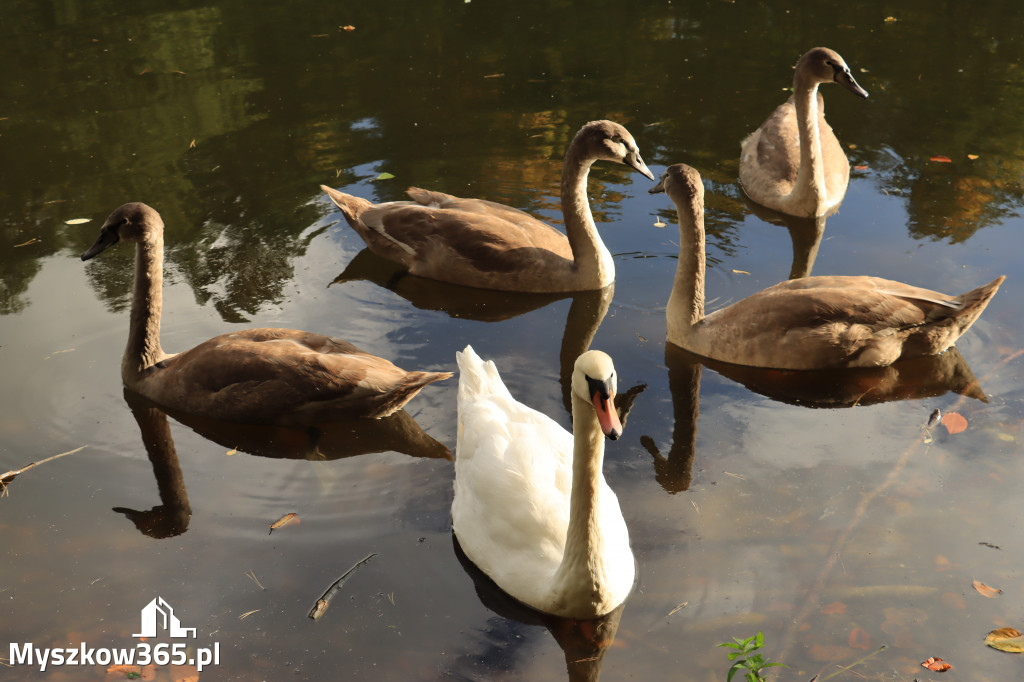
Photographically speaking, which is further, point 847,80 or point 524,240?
point 847,80

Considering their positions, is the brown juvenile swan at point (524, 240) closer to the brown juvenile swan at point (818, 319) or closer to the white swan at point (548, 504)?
the brown juvenile swan at point (818, 319)

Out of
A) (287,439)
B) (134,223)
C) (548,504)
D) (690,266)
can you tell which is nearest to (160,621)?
(287,439)

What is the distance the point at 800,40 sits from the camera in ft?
48.6

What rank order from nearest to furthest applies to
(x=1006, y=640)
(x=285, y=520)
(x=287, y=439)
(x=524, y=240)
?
(x=1006, y=640) → (x=285, y=520) → (x=287, y=439) → (x=524, y=240)

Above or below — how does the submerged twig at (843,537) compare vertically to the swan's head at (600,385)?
below

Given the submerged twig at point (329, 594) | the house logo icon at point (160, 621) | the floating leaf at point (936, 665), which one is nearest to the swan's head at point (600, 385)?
the submerged twig at point (329, 594)

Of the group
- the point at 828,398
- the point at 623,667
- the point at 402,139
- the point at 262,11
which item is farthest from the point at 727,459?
the point at 262,11

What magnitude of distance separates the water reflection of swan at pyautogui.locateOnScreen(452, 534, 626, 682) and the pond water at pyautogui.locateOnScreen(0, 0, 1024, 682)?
0.02 meters

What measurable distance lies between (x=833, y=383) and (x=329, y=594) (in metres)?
3.98

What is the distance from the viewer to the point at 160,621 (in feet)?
16.0

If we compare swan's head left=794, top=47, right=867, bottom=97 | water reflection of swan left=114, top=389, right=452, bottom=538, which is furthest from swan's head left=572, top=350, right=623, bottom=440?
swan's head left=794, top=47, right=867, bottom=97

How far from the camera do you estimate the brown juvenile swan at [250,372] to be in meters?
6.20

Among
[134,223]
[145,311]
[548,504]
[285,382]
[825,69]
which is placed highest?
[825,69]

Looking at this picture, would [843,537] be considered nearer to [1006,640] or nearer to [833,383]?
[1006,640]
